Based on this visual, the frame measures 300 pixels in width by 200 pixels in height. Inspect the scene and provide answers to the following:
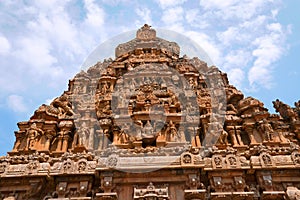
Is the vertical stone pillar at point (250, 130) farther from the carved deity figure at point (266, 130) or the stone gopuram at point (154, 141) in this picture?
the carved deity figure at point (266, 130)

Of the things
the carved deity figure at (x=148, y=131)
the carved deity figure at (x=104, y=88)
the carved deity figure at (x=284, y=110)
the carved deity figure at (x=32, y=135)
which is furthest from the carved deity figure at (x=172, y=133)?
the carved deity figure at (x=32, y=135)

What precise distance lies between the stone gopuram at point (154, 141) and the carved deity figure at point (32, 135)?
0.12 ft

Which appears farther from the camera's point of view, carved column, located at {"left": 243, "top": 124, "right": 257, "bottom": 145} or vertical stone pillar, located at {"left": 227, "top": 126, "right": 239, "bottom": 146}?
carved column, located at {"left": 243, "top": 124, "right": 257, "bottom": 145}

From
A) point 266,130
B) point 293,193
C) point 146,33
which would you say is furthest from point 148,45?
point 293,193

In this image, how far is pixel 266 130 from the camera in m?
12.0

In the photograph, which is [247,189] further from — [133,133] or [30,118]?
[30,118]

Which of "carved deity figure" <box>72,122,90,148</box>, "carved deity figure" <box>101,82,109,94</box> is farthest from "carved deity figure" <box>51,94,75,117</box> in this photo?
"carved deity figure" <box>101,82,109,94</box>

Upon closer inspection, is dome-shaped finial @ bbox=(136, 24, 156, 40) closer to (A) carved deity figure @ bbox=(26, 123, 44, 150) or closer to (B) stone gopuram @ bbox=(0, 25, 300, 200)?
(B) stone gopuram @ bbox=(0, 25, 300, 200)

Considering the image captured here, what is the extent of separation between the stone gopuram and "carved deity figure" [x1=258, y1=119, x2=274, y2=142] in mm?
46

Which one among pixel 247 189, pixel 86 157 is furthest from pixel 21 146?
pixel 247 189

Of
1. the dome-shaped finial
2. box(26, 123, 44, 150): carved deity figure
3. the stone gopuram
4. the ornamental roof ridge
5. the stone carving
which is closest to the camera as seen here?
the stone carving

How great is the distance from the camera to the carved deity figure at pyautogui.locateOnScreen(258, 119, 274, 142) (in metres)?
11.7

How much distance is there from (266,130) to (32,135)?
8.72 metres

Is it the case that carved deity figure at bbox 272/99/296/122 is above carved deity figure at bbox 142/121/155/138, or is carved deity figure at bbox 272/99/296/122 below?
above
